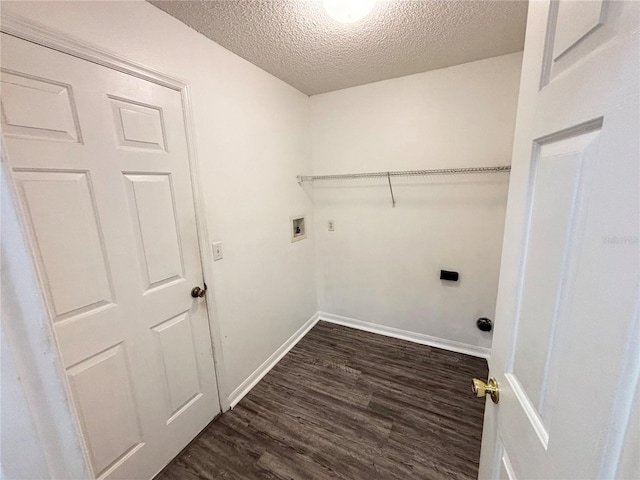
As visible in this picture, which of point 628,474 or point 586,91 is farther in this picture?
point 586,91

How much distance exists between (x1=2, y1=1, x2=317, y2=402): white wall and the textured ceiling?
150 mm

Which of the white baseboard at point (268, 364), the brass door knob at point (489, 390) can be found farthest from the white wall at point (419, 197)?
the brass door knob at point (489, 390)

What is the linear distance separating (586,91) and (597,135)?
8 centimetres

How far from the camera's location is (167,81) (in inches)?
52.0

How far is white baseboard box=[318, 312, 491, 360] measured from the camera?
2.30 meters

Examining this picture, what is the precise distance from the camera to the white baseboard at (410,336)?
230cm

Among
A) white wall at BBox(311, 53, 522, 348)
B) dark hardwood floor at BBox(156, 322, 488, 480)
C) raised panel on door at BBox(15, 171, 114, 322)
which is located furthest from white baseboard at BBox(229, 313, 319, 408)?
raised panel on door at BBox(15, 171, 114, 322)

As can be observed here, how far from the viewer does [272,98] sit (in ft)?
6.85

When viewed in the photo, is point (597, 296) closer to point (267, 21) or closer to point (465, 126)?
point (267, 21)

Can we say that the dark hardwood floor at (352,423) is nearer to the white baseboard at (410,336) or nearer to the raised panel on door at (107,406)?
the white baseboard at (410,336)

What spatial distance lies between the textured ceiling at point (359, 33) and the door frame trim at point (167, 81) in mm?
358

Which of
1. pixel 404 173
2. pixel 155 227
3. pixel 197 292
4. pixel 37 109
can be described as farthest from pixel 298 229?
→ pixel 37 109

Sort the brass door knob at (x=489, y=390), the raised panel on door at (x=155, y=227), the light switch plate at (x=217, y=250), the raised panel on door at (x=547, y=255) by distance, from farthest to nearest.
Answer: the light switch plate at (x=217, y=250), the raised panel on door at (x=155, y=227), the brass door knob at (x=489, y=390), the raised panel on door at (x=547, y=255)

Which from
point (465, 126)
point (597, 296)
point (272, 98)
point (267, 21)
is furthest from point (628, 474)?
point (272, 98)
